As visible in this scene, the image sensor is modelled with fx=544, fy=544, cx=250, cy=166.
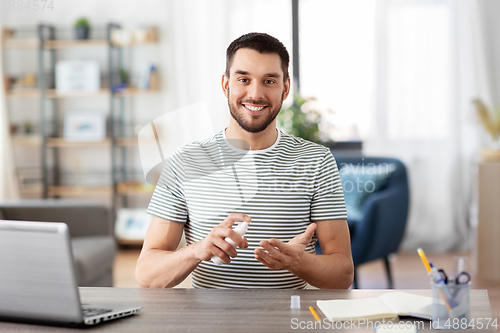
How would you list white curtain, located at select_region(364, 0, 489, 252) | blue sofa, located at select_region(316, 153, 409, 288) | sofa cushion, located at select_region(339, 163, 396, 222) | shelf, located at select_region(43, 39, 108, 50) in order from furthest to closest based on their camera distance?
1. shelf, located at select_region(43, 39, 108, 50)
2. white curtain, located at select_region(364, 0, 489, 252)
3. sofa cushion, located at select_region(339, 163, 396, 222)
4. blue sofa, located at select_region(316, 153, 409, 288)

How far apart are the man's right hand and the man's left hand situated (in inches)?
1.9

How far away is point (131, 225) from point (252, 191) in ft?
9.30

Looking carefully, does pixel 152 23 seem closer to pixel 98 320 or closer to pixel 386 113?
pixel 386 113

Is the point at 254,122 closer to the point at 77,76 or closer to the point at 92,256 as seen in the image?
the point at 92,256

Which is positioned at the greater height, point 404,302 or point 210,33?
point 210,33

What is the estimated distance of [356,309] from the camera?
3.20ft

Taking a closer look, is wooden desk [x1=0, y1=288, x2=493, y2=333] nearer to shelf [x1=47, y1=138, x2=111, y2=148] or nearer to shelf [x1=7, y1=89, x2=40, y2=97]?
shelf [x1=47, y1=138, x2=111, y2=148]

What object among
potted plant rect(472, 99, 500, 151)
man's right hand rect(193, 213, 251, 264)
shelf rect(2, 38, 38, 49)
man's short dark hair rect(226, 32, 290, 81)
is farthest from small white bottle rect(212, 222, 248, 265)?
shelf rect(2, 38, 38, 49)

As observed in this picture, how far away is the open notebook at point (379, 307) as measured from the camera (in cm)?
94

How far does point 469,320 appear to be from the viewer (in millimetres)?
903

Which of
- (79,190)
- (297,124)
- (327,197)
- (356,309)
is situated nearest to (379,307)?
(356,309)

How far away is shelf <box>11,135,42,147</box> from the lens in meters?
4.20

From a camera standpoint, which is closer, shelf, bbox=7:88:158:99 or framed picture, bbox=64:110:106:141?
shelf, bbox=7:88:158:99

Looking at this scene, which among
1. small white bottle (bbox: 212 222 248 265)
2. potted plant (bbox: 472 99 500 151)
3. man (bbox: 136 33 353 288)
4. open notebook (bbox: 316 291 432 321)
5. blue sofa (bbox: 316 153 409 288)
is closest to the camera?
open notebook (bbox: 316 291 432 321)
